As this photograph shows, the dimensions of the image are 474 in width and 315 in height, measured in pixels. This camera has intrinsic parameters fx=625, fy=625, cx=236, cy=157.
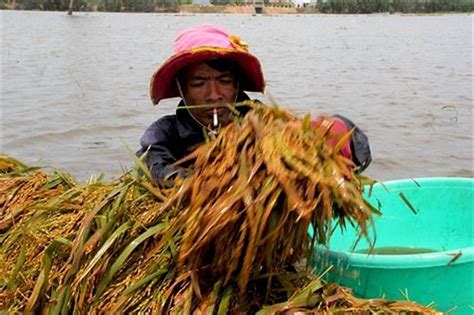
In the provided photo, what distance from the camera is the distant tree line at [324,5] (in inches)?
2477

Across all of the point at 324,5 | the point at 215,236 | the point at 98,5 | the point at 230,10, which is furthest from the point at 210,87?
the point at 230,10

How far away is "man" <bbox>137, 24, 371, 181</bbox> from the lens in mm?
2707

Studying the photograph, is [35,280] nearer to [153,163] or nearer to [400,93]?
[153,163]

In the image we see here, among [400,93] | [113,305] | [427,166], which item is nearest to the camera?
[113,305]

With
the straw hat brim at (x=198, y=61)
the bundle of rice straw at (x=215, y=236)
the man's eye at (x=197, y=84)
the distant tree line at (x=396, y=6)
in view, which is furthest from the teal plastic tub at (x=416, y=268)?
the distant tree line at (x=396, y=6)

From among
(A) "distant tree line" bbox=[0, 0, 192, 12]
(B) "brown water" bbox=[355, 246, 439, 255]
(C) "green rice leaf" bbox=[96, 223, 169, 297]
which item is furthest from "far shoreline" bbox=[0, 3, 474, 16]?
(C) "green rice leaf" bbox=[96, 223, 169, 297]

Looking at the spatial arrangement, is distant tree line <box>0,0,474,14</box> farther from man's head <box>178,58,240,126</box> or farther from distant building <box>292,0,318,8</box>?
man's head <box>178,58,240,126</box>

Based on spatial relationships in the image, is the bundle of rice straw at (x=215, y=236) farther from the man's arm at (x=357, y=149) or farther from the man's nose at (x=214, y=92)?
the man's nose at (x=214, y=92)

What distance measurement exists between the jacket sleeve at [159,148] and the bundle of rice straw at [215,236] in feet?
0.56

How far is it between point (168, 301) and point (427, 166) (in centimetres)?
501

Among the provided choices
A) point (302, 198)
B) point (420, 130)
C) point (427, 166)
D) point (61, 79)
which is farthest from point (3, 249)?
point (61, 79)

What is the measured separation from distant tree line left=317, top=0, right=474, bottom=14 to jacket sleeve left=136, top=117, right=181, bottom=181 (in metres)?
64.7

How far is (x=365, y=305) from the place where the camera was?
5.61 feet

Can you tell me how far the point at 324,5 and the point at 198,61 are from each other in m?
74.1
